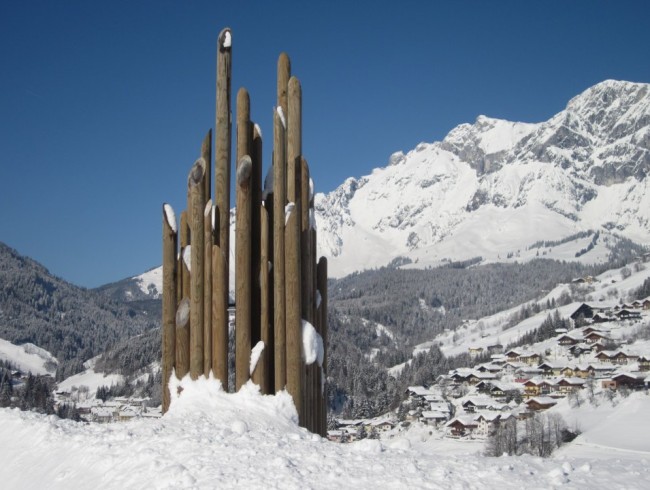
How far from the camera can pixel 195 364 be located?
1036 centimetres

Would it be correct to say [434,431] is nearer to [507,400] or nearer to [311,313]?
[507,400]

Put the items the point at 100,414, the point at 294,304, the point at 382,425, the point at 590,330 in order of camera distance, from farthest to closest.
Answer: the point at 590,330
the point at 100,414
the point at 382,425
the point at 294,304

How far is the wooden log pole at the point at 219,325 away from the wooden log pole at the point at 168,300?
3.38 feet

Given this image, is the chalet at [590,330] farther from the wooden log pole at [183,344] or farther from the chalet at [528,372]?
the wooden log pole at [183,344]

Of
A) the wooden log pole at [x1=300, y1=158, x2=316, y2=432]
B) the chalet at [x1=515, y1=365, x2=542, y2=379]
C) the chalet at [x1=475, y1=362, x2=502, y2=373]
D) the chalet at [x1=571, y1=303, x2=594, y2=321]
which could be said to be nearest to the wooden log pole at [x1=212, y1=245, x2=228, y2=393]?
the wooden log pole at [x1=300, y1=158, x2=316, y2=432]

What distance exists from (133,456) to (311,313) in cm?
419

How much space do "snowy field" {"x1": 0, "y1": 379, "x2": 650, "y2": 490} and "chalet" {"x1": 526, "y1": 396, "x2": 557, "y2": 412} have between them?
58810 millimetres

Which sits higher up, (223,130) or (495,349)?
(495,349)

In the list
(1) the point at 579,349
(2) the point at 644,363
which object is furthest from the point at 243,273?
(1) the point at 579,349

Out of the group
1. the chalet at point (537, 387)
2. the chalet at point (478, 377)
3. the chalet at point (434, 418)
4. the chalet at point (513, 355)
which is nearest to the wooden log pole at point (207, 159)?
the chalet at point (434, 418)

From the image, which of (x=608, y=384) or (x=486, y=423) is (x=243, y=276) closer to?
(x=486, y=423)

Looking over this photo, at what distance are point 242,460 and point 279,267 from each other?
3.61 metres

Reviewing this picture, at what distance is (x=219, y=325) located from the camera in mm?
10180

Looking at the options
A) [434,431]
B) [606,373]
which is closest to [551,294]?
[606,373]
